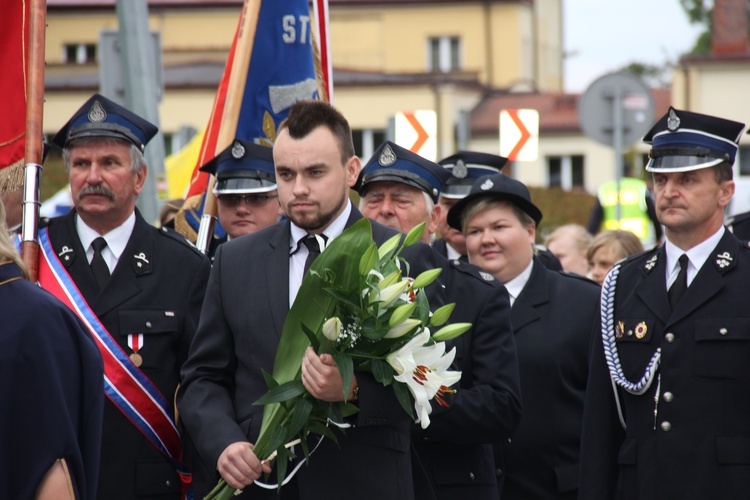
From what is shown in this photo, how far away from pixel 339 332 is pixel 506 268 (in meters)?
2.33

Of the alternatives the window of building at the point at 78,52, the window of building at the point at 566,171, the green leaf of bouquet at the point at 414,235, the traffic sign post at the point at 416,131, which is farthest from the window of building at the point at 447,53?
the green leaf of bouquet at the point at 414,235

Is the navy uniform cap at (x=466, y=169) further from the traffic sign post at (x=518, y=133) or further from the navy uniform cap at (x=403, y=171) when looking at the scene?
the traffic sign post at (x=518, y=133)

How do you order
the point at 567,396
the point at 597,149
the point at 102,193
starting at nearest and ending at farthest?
the point at 102,193 < the point at 567,396 < the point at 597,149

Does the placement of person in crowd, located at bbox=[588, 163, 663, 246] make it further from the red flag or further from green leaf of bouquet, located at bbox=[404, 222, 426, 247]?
green leaf of bouquet, located at bbox=[404, 222, 426, 247]

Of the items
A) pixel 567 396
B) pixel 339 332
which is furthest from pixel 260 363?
pixel 567 396

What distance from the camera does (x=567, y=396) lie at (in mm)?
6234

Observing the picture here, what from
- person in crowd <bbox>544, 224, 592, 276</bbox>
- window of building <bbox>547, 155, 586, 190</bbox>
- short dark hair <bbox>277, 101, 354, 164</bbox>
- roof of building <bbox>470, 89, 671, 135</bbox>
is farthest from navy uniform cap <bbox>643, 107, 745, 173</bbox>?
window of building <bbox>547, 155, 586, 190</bbox>

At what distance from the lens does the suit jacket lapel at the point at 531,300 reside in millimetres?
6371

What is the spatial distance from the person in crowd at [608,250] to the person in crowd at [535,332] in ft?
7.28

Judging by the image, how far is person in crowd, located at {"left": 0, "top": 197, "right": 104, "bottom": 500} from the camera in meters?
3.78

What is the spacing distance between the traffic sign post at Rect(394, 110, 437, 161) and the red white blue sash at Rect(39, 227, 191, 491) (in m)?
7.31

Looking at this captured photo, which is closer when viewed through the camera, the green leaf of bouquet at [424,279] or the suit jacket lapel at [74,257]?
the green leaf of bouquet at [424,279]

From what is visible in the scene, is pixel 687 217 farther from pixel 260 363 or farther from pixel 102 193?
pixel 102 193

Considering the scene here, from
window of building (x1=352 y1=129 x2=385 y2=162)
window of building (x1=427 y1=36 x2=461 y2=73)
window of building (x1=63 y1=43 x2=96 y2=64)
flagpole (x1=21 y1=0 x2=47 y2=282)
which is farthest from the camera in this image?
window of building (x1=427 y1=36 x2=461 y2=73)
